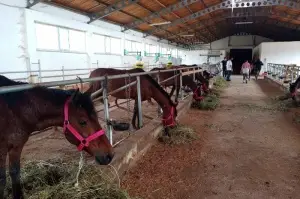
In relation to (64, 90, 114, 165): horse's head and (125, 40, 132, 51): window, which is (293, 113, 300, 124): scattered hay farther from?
(125, 40, 132, 51): window

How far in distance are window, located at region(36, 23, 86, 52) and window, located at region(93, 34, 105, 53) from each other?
99 centimetres

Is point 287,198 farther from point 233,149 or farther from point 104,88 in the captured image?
point 104,88

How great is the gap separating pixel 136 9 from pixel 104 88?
11968mm

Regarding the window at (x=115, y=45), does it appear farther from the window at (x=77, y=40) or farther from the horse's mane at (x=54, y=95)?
the horse's mane at (x=54, y=95)

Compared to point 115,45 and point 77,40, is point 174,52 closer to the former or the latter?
point 115,45

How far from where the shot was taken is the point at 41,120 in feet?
6.76

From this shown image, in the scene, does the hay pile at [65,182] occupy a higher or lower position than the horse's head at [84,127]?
lower

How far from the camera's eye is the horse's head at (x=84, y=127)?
2.04m

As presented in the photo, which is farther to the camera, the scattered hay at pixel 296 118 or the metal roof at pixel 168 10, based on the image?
the metal roof at pixel 168 10

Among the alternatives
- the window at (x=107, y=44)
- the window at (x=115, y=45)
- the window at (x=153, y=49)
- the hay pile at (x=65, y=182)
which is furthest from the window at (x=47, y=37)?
the window at (x=153, y=49)

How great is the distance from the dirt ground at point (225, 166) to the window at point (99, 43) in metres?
9.22

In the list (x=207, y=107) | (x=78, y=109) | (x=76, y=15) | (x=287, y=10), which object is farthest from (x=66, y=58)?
(x=287, y=10)

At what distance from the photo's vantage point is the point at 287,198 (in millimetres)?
2564

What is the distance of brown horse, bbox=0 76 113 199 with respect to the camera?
1.86 meters
